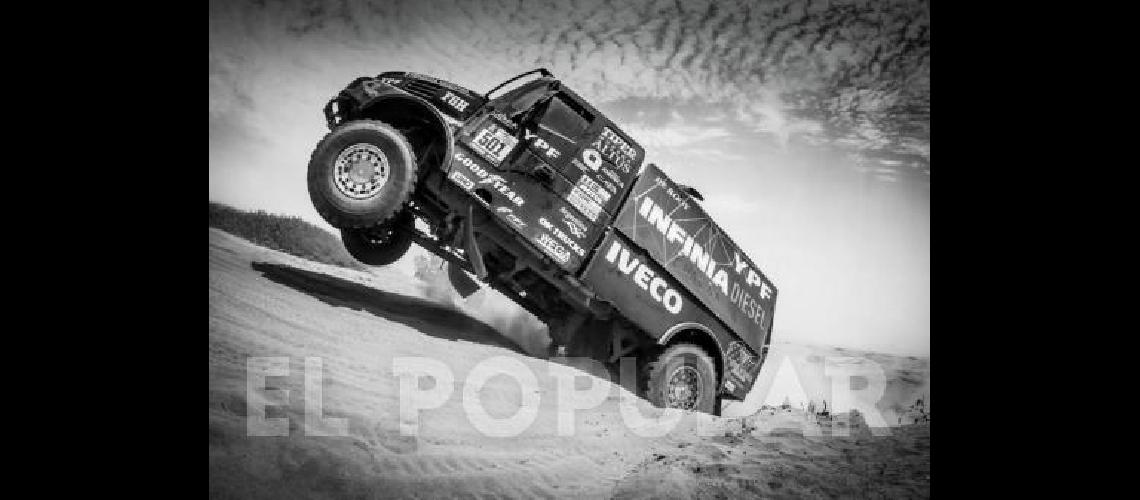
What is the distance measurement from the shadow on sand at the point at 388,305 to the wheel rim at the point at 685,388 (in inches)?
68.5

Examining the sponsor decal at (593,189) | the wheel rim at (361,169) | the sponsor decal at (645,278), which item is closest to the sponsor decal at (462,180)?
the wheel rim at (361,169)

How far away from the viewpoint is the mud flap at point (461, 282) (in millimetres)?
8141

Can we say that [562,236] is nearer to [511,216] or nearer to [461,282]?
[511,216]

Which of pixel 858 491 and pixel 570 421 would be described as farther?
pixel 570 421

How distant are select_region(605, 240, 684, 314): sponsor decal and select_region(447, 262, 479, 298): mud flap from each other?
1847 mm

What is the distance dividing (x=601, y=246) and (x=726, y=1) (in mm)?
2930

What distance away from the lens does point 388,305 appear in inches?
331

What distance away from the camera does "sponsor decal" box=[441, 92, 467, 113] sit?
7027 mm

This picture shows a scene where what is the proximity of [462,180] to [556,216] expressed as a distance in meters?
0.99

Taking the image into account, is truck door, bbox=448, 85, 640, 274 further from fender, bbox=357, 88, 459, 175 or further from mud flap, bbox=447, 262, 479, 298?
mud flap, bbox=447, 262, 479, 298

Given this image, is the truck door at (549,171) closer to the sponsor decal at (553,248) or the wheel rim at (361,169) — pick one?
the sponsor decal at (553,248)
